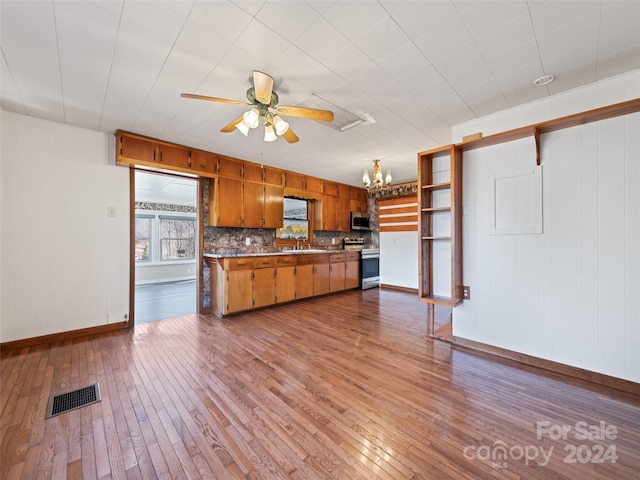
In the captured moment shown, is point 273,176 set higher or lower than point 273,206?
higher

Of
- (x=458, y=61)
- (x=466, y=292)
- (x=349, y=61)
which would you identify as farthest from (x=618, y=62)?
(x=466, y=292)

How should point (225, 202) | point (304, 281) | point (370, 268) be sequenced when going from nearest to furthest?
1. point (225, 202)
2. point (304, 281)
3. point (370, 268)

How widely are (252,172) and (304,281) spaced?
2.25 m

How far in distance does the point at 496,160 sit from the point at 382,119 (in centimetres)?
131

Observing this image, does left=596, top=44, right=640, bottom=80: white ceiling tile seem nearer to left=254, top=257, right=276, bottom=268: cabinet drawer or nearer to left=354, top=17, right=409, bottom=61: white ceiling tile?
Answer: left=354, top=17, right=409, bottom=61: white ceiling tile

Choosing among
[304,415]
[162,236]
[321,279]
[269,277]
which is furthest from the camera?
[162,236]

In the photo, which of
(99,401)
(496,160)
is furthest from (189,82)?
(496,160)

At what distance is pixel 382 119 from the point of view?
118 inches

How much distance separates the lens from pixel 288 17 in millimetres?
1622

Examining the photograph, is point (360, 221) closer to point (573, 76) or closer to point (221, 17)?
point (573, 76)

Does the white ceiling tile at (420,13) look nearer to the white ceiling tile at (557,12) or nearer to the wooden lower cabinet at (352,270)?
the white ceiling tile at (557,12)

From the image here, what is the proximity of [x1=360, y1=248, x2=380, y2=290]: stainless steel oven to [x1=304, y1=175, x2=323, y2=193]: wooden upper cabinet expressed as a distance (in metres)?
1.84

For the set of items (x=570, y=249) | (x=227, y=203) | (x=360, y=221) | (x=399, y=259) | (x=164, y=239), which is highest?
(x=227, y=203)

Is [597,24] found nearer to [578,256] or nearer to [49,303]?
[578,256]
